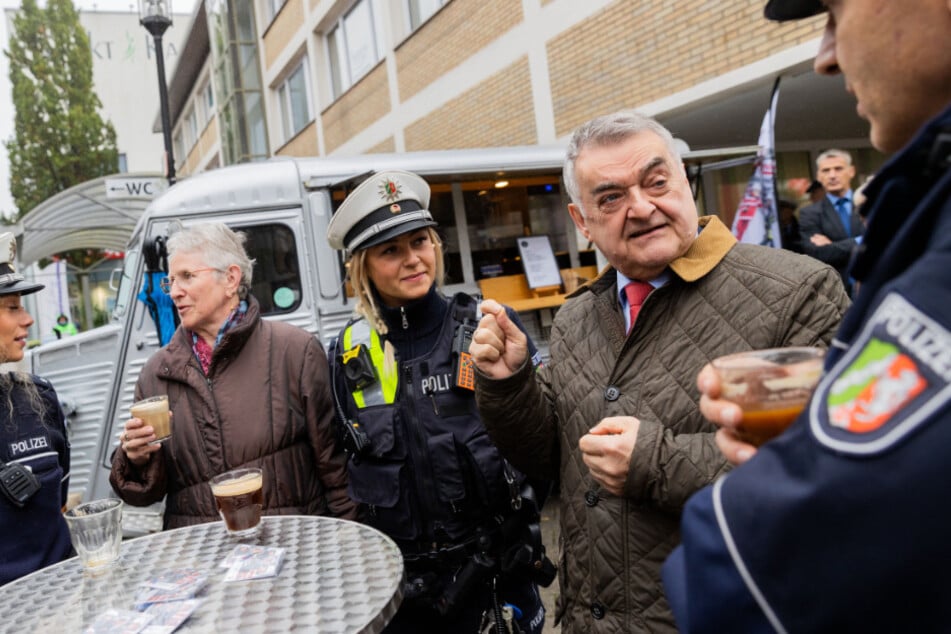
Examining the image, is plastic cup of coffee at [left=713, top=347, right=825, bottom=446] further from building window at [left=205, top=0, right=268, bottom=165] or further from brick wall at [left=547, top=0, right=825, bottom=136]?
building window at [left=205, top=0, right=268, bottom=165]

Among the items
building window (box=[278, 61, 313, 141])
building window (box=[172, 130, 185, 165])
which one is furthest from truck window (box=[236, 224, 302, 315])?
building window (box=[172, 130, 185, 165])

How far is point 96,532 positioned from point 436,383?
43.0 inches

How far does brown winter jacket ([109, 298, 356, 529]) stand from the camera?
250cm

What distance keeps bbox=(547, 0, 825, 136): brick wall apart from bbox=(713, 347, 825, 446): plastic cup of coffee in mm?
6292

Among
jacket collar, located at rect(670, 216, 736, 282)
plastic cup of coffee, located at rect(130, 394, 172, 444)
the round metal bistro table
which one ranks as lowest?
the round metal bistro table

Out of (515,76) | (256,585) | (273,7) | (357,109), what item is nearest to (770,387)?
(256,585)

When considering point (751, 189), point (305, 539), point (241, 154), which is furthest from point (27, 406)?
point (241, 154)

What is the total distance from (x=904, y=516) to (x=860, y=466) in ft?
0.17

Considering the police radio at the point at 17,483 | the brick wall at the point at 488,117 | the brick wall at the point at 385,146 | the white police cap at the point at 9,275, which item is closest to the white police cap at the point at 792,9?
the police radio at the point at 17,483

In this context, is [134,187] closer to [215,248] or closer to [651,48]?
[651,48]

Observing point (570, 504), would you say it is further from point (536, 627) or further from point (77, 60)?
point (77, 60)

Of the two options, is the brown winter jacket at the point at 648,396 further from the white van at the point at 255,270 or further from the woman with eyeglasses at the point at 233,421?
the white van at the point at 255,270

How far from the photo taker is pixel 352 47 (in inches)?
587

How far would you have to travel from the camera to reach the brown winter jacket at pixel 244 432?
98.4 inches
